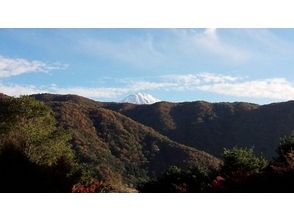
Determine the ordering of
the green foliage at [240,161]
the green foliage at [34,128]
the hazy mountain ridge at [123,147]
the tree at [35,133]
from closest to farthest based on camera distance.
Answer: the tree at [35,133]
the green foliage at [240,161]
the green foliage at [34,128]
the hazy mountain ridge at [123,147]

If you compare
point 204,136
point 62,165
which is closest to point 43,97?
point 204,136

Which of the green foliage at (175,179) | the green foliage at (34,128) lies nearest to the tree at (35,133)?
the green foliage at (34,128)

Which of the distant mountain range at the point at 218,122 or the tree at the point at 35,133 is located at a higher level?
the distant mountain range at the point at 218,122

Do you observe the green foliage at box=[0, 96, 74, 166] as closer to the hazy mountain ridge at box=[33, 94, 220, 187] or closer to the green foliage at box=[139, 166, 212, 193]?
the green foliage at box=[139, 166, 212, 193]

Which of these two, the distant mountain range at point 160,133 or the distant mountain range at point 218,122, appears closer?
the distant mountain range at point 160,133

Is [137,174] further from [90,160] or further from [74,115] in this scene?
[74,115]

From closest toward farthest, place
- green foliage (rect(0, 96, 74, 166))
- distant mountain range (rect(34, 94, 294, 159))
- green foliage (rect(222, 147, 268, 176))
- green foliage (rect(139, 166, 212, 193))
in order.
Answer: green foliage (rect(222, 147, 268, 176)) < green foliage (rect(139, 166, 212, 193)) < green foliage (rect(0, 96, 74, 166)) < distant mountain range (rect(34, 94, 294, 159))

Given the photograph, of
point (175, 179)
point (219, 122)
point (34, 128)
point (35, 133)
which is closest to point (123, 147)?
point (34, 128)

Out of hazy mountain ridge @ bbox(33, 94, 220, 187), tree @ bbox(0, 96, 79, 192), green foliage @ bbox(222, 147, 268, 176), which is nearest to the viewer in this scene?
tree @ bbox(0, 96, 79, 192)

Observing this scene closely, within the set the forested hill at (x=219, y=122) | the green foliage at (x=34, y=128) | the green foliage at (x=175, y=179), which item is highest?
the forested hill at (x=219, y=122)

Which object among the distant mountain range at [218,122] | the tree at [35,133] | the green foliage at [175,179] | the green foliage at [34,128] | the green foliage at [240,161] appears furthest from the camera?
the distant mountain range at [218,122]

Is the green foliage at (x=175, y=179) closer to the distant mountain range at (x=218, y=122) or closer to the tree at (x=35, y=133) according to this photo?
the tree at (x=35, y=133)

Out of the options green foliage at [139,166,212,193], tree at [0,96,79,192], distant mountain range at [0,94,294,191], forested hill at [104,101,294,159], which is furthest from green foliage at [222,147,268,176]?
forested hill at [104,101,294,159]
